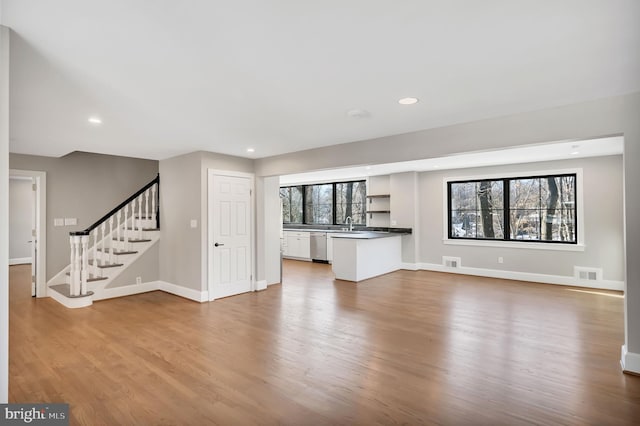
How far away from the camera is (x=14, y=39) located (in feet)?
6.53

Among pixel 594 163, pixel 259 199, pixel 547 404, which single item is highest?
pixel 594 163

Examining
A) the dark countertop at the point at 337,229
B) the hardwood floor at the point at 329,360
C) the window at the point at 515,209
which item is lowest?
the hardwood floor at the point at 329,360

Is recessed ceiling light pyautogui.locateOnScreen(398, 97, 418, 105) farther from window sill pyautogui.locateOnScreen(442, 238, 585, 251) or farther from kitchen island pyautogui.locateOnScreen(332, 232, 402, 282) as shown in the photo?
window sill pyautogui.locateOnScreen(442, 238, 585, 251)

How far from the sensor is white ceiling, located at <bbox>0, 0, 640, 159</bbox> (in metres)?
1.75

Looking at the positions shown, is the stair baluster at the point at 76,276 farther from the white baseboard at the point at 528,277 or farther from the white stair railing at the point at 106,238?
the white baseboard at the point at 528,277

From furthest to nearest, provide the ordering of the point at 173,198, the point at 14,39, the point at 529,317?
the point at 173,198 → the point at 529,317 → the point at 14,39

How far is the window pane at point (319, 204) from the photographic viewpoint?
10.3 meters

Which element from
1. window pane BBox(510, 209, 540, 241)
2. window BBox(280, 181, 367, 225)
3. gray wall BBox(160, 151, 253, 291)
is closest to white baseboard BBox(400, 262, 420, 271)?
window BBox(280, 181, 367, 225)

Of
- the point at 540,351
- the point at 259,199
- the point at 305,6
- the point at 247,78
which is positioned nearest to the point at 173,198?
the point at 259,199

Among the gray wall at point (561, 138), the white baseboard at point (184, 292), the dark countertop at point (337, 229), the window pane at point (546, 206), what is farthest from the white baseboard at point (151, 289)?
the window pane at point (546, 206)

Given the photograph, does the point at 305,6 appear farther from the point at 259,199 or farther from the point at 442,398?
the point at 259,199

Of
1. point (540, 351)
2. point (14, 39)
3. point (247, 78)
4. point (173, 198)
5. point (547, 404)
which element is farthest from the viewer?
point (173, 198)

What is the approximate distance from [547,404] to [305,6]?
3.00 m

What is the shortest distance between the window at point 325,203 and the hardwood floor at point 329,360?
4.64 metres
